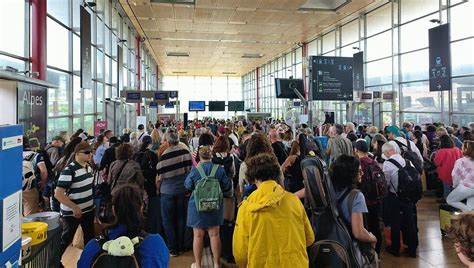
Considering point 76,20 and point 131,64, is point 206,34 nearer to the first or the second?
point 131,64

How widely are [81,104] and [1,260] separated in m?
9.35

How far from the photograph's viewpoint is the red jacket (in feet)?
18.4

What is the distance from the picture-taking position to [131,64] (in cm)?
1853

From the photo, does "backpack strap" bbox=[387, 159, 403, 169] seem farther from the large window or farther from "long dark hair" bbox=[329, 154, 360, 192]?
the large window

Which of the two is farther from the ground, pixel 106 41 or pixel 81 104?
pixel 106 41

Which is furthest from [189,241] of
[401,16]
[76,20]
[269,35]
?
[269,35]

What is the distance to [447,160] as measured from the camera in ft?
18.5

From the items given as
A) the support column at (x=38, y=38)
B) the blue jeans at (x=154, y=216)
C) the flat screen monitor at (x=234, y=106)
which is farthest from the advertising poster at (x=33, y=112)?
the flat screen monitor at (x=234, y=106)

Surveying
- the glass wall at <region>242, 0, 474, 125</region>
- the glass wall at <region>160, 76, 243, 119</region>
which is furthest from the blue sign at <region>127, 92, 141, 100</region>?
the glass wall at <region>160, 76, 243, 119</region>

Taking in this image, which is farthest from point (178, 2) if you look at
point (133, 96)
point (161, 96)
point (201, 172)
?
point (201, 172)

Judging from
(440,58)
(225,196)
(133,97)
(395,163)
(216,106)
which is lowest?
(225,196)

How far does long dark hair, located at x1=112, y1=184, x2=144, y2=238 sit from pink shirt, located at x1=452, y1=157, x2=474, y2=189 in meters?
4.13

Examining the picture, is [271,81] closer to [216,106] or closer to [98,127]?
[216,106]

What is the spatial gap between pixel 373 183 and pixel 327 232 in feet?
5.40
